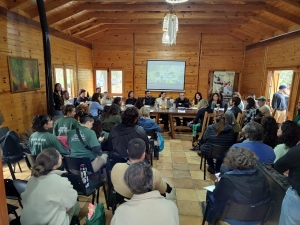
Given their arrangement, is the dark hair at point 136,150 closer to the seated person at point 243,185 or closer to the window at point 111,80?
the seated person at point 243,185

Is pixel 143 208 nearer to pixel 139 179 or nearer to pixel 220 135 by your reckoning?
pixel 139 179

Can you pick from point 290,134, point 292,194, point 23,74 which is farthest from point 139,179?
point 23,74

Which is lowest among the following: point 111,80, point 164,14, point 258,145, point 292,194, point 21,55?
point 292,194

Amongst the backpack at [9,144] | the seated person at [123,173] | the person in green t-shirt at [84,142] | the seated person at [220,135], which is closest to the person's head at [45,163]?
the seated person at [123,173]

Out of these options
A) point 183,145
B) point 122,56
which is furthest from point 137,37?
point 183,145

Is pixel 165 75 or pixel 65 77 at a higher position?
pixel 165 75

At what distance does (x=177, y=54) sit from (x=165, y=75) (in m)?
1.01

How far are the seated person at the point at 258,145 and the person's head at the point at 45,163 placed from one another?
77.3 inches

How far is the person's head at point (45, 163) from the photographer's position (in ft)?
4.86

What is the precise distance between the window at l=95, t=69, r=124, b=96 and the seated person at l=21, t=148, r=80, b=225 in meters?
7.45

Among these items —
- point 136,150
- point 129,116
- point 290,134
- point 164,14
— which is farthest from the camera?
point 164,14

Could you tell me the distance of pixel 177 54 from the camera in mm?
8391

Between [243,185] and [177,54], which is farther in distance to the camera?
[177,54]

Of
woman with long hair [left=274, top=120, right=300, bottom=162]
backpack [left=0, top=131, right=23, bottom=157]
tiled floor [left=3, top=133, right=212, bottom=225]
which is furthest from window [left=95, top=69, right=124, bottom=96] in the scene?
woman with long hair [left=274, top=120, right=300, bottom=162]
